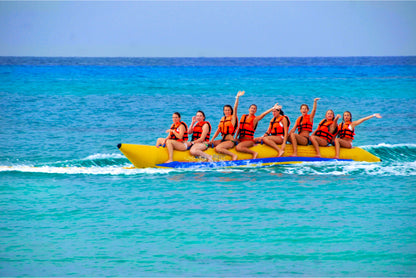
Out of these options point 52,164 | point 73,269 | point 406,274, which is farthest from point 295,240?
point 52,164

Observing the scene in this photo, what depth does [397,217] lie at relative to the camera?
7324 mm

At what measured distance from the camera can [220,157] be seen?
9.62 m

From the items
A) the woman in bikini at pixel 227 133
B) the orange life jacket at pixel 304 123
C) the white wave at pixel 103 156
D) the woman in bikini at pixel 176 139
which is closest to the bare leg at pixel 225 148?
the woman in bikini at pixel 227 133

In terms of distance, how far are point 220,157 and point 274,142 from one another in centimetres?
98

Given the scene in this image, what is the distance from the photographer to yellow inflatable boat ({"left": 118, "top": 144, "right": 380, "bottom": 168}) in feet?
30.9

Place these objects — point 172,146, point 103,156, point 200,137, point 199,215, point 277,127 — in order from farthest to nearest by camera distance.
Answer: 1. point 103,156
2. point 277,127
3. point 200,137
4. point 172,146
5. point 199,215

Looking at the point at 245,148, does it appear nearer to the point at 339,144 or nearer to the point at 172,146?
the point at 172,146

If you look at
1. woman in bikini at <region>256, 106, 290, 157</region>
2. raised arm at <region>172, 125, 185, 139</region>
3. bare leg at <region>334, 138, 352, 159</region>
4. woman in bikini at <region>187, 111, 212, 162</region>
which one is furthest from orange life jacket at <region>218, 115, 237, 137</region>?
bare leg at <region>334, 138, 352, 159</region>

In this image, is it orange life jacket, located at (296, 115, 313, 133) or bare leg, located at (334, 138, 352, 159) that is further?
orange life jacket, located at (296, 115, 313, 133)

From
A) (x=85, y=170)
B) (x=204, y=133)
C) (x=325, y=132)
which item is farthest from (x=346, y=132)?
(x=85, y=170)

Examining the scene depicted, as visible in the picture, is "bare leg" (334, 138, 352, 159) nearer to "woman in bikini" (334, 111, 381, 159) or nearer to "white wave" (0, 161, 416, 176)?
"woman in bikini" (334, 111, 381, 159)

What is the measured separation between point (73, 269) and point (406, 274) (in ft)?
11.1

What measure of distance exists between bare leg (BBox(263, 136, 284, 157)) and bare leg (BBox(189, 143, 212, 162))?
3.37 ft

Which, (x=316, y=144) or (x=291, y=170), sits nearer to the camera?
(x=291, y=170)
